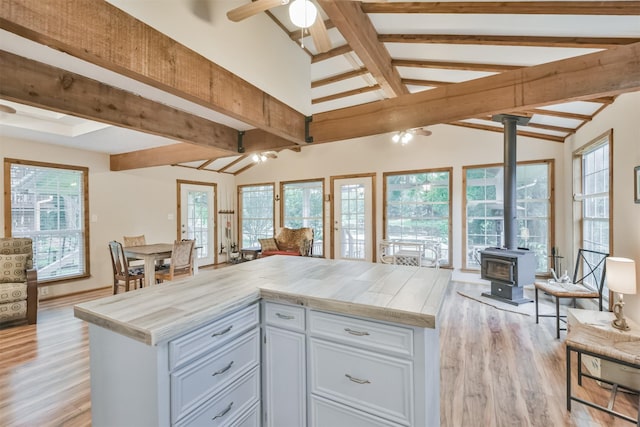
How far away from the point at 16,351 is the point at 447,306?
195 inches

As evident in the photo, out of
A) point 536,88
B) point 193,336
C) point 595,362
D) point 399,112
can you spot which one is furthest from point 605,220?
point 193,336

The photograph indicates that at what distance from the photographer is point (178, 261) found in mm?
4246

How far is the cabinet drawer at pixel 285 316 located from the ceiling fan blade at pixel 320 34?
1.56 m

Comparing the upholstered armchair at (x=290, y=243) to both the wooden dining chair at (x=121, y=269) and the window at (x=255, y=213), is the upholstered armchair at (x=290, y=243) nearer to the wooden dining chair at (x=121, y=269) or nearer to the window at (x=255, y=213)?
the window at (x=255, y=213)

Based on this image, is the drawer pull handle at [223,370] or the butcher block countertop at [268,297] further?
the drawer pull handle at [223,370]

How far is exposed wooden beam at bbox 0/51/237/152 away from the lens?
186 centimetres

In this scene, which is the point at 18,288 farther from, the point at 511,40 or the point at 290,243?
the point at 511,40

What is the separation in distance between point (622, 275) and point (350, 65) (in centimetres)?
334

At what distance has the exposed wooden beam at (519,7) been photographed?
5.90ft

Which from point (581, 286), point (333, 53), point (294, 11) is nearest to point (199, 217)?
point (333, 53)

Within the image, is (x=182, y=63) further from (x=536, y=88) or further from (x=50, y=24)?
(x=536, y=88)

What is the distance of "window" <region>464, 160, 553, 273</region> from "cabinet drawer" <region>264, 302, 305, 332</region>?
4.60m

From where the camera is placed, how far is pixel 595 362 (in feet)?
7.32

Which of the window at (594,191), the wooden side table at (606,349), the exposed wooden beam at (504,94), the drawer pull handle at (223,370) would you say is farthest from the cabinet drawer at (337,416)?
the window at (594,191)
